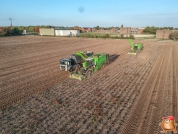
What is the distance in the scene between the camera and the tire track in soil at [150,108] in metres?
5.85

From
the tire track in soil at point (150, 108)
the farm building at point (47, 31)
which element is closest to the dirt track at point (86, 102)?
the tire track in soil at point (150, 108)

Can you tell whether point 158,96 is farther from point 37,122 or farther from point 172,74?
point 37,122

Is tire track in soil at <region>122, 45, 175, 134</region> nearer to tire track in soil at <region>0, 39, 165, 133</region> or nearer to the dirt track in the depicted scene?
the dirt track

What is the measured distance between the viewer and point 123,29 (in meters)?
103

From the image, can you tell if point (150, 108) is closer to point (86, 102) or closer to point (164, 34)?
point (86, 102)

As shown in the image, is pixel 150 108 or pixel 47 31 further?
pixel 47 31

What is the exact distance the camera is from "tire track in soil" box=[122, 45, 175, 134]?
5.85 meters

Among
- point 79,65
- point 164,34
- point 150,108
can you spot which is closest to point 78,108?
point 150,108

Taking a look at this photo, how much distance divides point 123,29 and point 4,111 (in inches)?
4125

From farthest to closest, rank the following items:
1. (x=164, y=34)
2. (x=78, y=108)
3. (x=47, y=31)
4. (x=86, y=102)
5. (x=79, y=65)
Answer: (x=47, y=31) < (x=164, y=34) < (x=79, y=65) < (x=86, y=102) < (x=78, y=108)

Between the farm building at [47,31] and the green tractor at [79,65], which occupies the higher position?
the farm building at [47,31]

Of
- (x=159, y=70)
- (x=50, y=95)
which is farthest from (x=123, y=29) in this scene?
(x=50, y=95)

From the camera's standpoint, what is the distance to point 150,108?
723 centimetres

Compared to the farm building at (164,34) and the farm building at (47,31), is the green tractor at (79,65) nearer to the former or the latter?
the farm building at (47,31)
